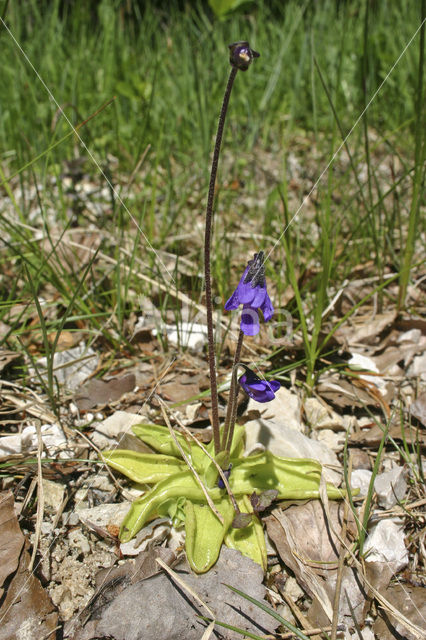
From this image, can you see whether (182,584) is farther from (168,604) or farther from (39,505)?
(39,505)

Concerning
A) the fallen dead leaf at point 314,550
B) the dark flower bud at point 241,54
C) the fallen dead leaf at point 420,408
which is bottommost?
the fallen dead leaf at point 314,550

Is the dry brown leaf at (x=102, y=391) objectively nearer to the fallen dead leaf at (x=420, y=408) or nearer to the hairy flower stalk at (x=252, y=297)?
the hairy flower stalk at (x=252, y=297)

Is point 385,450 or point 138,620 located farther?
point 385,450

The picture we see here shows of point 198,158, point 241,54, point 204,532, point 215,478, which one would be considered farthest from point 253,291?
point 198,158

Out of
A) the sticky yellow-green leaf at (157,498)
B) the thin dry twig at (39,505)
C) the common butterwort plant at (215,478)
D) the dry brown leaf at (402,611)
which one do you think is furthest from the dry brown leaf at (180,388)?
the dry brown leaf at (402,611)

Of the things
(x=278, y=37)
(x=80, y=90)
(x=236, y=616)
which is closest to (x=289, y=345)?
(x=236, y=616)

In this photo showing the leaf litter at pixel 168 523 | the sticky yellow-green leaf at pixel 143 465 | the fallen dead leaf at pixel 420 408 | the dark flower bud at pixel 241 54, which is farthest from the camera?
the fallen dead leaf at pixel 420 408

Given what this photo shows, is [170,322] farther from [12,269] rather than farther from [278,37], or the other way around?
[278,37]

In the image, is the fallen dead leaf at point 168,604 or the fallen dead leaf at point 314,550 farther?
the fallen dead leaf at point 314,550

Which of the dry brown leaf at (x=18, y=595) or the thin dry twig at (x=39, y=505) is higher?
the thin dry twig at (x=39, y=505)
